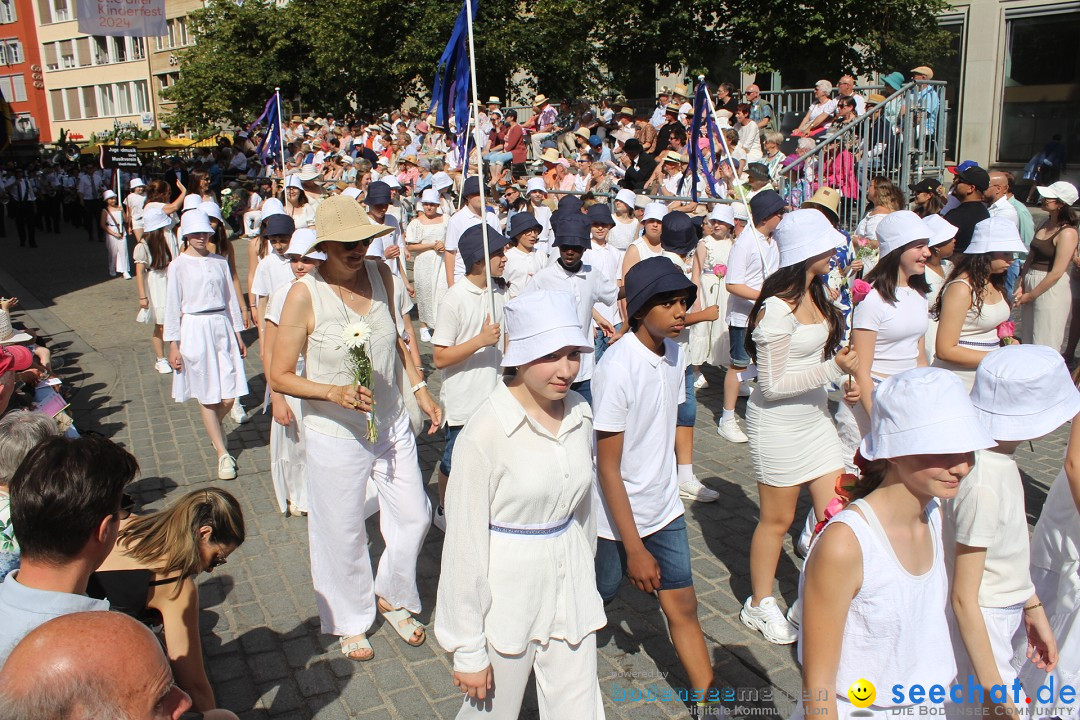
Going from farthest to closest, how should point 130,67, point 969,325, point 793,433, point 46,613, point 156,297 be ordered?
point 130,67 → point 156,297 → point 969,325 → point 793,433 → point 46,613

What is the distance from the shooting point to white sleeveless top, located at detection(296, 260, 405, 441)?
177 inches

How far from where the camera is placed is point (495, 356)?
5750 millimetres

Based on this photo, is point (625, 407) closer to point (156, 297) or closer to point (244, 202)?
point (156, 297)

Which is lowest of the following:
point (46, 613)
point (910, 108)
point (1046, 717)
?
point (1046, 717)

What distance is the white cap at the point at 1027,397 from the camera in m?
3.05

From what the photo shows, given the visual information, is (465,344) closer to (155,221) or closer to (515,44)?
(155,221)

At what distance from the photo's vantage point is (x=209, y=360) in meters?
7.51

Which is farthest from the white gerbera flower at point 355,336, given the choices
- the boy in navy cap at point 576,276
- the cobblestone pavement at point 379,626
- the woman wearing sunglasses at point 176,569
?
the boy in navy cap at point 576,276

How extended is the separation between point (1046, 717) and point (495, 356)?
345 centimetres

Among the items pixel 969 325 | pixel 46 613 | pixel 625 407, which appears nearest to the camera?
pixel 46 613

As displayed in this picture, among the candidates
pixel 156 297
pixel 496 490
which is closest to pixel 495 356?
pixel 496 490

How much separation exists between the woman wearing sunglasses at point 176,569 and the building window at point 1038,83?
2269 centimetres

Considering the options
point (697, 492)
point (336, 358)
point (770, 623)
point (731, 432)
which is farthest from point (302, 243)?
point (770, 623)

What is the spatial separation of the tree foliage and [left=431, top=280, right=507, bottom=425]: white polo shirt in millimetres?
17859
